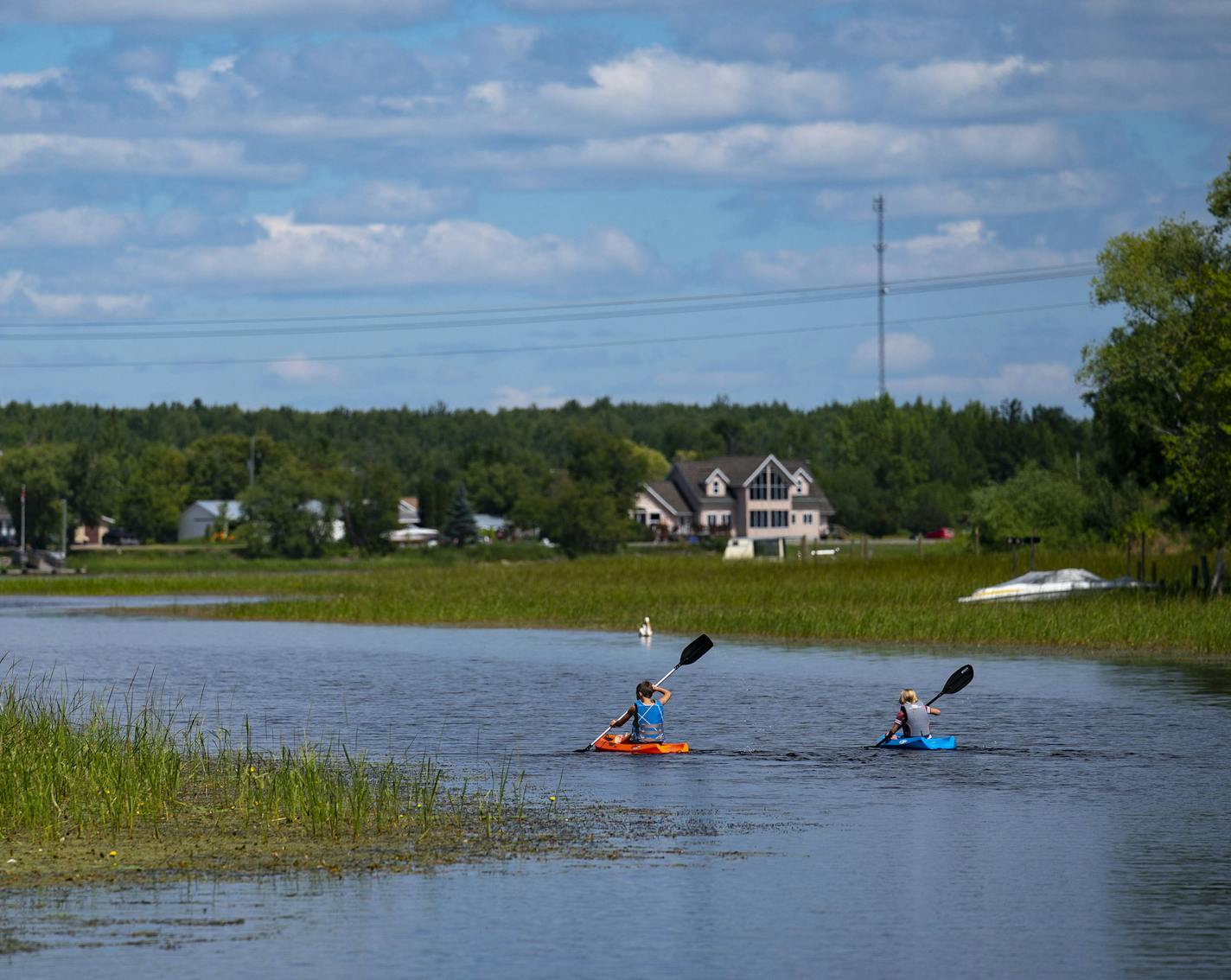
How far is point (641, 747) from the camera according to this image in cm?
2891

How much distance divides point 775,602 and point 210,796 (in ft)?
143

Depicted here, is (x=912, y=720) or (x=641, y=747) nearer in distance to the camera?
(x=641, y=747)

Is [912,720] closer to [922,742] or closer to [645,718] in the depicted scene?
[922,742]

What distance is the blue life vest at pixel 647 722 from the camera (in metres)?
28.9

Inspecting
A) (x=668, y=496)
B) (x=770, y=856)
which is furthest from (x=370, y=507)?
(x=770, y=856)

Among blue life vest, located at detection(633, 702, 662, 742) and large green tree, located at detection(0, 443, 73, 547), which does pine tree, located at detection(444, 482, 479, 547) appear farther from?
blue life vest, located at detection(633, 702, 662, 742)

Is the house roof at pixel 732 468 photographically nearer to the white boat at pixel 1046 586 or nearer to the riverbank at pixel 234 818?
the white boat at pixel 1046 586

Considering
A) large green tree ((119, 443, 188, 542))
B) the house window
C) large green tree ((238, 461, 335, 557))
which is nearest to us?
large green tree ((238, 461, 335, 557))

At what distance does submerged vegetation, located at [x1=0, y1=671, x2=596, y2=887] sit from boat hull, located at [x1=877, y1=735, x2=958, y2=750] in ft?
23.6

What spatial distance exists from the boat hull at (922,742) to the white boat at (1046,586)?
33328mm

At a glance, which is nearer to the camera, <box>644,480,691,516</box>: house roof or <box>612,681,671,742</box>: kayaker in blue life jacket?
<box>612,681,671,742</box>: kayaker in blue life jacket

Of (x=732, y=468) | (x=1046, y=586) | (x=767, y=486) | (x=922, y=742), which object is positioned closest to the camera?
(x=922, y=742)

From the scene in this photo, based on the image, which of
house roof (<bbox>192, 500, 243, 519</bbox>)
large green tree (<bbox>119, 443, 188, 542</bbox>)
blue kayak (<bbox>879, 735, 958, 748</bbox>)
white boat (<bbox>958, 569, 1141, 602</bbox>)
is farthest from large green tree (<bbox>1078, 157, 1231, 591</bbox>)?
large green tree (<bbox>119, 443, 188, 542</bbox>)

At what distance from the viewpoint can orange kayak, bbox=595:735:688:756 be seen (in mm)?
28922
